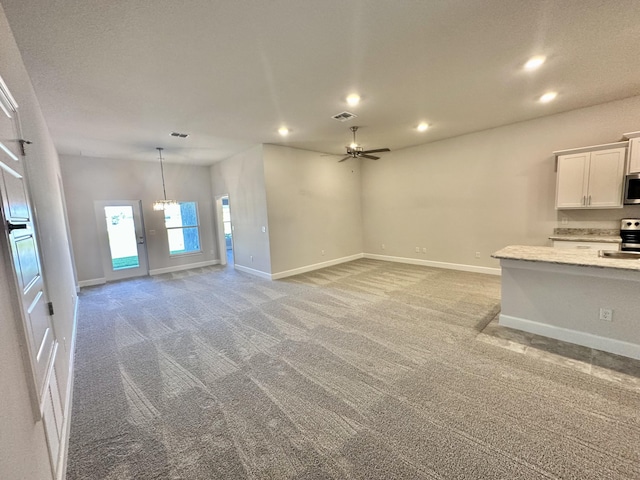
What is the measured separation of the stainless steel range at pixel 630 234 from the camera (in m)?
3.95

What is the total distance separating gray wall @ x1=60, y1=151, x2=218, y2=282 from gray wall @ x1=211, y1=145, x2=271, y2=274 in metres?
0.87

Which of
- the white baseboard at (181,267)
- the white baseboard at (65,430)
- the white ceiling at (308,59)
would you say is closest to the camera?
the white baseboard at (65,430)

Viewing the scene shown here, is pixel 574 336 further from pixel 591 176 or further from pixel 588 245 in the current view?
pixel 591 176

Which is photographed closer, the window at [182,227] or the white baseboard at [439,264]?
the white baseboard at [439,264]

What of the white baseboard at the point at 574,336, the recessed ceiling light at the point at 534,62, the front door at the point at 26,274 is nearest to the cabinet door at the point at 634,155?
the recessed ceiling light at the point at 534,62

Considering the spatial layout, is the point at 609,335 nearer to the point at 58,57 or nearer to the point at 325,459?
the point at 325,459

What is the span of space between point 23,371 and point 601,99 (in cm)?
697

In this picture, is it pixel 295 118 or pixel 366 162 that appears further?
pixel 366 162

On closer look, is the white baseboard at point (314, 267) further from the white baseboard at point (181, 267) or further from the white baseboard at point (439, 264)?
the white baseboard at point (181, 267)

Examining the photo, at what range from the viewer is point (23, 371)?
127 centimetres

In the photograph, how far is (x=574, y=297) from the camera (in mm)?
2904

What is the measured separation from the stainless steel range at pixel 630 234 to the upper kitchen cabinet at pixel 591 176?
0.30 m

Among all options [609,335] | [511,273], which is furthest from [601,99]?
[609,335]

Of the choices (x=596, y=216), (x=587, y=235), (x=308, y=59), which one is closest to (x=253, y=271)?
(x=308, y=59)
